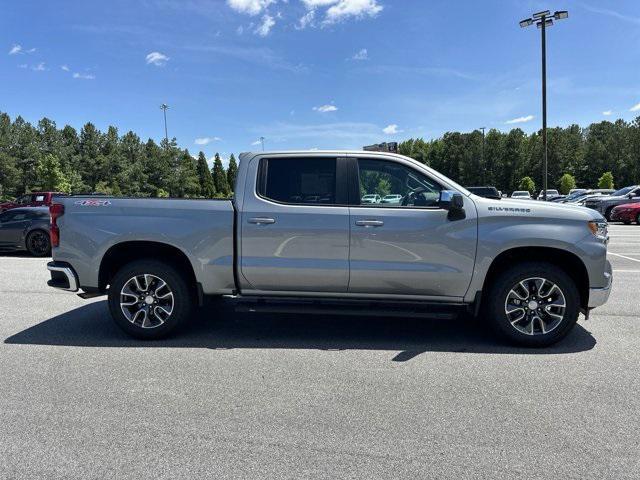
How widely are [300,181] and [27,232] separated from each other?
401 inches

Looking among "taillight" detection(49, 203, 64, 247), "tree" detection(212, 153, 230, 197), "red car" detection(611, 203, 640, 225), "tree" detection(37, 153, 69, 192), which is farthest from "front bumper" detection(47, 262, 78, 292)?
"tree" detection(212, 153, 230, 197)

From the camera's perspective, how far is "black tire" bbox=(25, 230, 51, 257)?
12.0 metres

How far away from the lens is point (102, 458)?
110 inches

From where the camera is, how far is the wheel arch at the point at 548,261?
15.3 ft

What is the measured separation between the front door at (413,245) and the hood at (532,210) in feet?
0.49

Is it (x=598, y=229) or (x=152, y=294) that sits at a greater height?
(x=598, y=229)

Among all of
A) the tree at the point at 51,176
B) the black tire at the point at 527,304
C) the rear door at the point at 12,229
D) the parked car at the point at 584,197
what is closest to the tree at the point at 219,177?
the tree at the point at 51,176

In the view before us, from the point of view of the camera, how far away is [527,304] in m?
4.64

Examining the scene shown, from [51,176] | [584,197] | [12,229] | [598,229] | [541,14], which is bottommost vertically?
[12,229]

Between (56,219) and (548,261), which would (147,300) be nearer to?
(56,219)

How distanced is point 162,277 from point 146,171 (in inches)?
2425

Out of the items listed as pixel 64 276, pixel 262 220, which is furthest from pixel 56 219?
pixel 262 220

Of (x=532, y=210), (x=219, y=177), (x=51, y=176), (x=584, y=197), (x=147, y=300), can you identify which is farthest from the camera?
(x=219, y=177)

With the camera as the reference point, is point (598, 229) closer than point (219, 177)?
Yes
